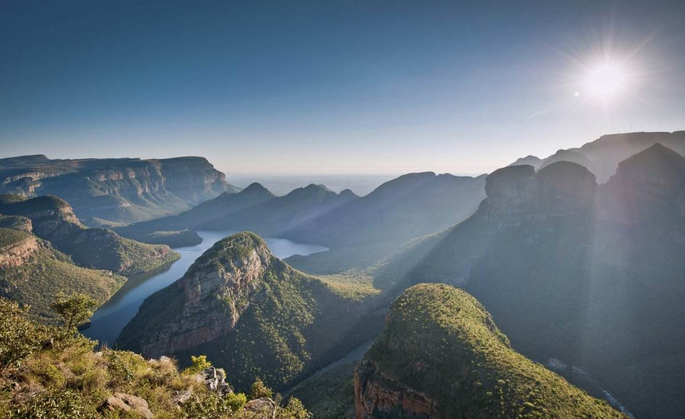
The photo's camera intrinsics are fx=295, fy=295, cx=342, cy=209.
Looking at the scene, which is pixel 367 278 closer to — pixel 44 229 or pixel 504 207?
pixel 504 207

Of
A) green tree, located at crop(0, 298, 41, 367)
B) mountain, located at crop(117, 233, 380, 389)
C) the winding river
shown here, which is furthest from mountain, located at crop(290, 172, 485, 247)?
green tree, located at crop(0, 298, 41, 367)

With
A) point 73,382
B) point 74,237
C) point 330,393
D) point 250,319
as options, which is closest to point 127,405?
point 73,382

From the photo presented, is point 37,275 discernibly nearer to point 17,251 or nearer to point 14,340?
point 17,251

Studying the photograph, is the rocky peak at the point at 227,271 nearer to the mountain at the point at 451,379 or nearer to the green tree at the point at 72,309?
the mountain at the point at 451,379

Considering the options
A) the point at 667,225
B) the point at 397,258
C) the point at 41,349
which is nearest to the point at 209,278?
the point at 41,349

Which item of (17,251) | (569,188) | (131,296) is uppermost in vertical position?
(569,188)

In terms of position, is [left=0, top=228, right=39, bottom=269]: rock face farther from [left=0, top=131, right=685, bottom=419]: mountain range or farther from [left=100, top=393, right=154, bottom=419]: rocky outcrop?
[left=100, top=393, right=154, bottom=419]: rocky outcrop

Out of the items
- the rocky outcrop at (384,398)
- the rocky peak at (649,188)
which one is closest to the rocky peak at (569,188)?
the rocky peak at (649,188)
